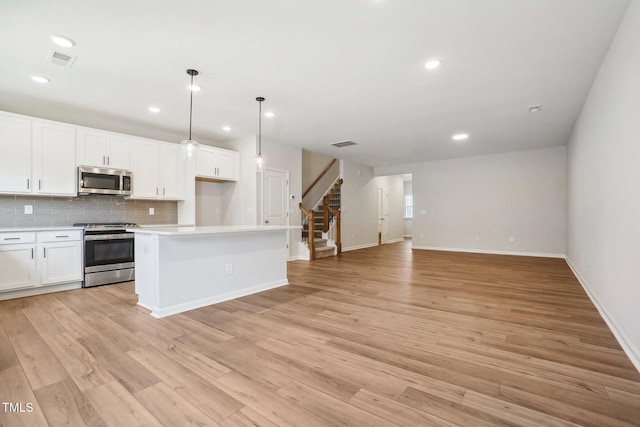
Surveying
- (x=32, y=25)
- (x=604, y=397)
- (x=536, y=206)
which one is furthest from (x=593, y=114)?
(x=32, y=25)

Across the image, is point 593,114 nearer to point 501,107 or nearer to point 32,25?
point 501,107

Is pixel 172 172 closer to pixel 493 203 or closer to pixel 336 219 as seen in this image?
pixel 336 219

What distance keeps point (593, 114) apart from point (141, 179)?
6668mm

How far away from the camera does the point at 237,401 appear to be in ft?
5.59

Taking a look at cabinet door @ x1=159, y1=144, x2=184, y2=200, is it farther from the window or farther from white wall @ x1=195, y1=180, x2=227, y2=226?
the window

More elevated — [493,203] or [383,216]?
[493,203]

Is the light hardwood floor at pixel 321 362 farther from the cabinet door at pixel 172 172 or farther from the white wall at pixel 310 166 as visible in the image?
the white wall at pixel 310 166

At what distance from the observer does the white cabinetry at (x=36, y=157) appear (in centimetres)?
385

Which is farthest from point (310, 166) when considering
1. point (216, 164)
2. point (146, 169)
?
point (146, 169)

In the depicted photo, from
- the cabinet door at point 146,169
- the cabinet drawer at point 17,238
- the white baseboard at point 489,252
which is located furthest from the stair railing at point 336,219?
the cabinet drawer at point 17,238

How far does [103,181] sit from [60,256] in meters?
1.23

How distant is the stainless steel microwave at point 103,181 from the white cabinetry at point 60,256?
0.68 m

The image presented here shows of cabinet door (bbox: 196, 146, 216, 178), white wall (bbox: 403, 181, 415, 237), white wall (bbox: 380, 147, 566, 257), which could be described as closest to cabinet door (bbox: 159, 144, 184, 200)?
cabinet door (bbox: 196, 146, 216, 178)

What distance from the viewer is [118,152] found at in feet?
15.7
